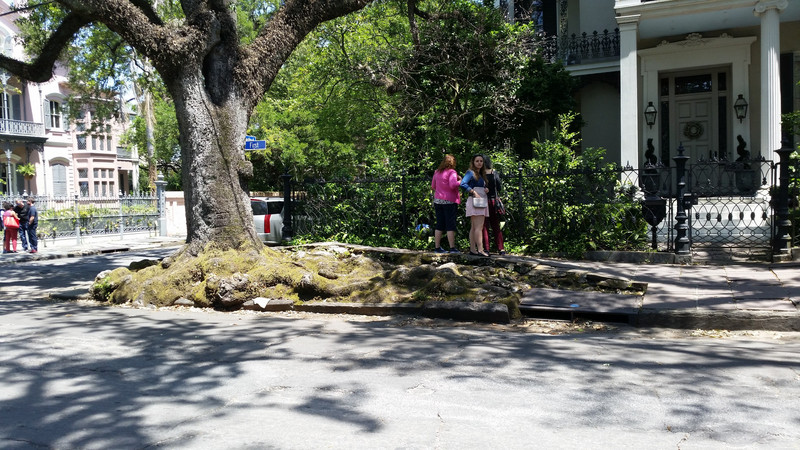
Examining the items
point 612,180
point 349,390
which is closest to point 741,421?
point 349,390

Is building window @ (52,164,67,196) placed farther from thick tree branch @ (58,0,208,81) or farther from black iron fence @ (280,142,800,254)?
thick tree branch @ (58,0,208,81)

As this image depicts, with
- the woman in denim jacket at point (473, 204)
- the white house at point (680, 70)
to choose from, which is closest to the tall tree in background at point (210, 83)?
the woman in denim jacket at point (473, 204)

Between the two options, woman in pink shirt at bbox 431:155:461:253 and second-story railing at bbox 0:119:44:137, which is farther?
second-story railing at bbox 0:119:44:137

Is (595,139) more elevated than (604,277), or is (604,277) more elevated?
(595,139)

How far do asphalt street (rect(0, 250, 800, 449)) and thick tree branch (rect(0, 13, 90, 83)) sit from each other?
5.71m

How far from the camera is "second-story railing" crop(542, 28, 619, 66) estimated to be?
58.0 feet

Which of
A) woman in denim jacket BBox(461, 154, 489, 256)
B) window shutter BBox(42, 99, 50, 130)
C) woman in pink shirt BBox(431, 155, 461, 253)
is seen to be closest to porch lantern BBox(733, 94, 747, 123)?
woman in denim jacket BBox(461, 154, 489, 256)

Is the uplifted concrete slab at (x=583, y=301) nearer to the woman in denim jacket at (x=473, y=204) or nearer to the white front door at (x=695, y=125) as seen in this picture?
the woman in denim jacket at (x=473, y=204)

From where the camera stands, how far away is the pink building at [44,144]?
116 ft

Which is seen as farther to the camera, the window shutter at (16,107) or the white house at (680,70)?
the window shutter at (16,107)

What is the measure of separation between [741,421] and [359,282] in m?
5.60

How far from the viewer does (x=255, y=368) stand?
514cm

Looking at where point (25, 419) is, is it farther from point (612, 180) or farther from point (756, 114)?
point (756, 114)

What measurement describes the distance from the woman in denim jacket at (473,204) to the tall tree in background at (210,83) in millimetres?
3397
